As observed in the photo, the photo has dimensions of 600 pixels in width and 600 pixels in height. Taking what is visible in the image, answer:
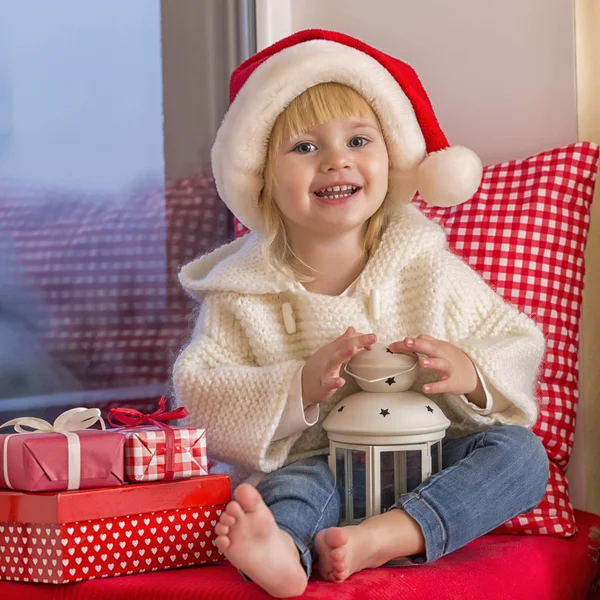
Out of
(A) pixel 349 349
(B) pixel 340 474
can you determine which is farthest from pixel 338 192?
(B) pixel 340 474

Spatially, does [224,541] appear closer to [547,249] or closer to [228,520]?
[228,520]

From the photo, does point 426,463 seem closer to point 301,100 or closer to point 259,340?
point 259,340

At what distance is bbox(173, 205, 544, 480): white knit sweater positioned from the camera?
1.26 m

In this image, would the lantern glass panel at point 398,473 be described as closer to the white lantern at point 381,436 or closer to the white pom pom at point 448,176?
the white lantern at point 381,436

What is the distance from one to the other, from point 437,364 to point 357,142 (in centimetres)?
39

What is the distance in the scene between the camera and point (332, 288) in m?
1.40

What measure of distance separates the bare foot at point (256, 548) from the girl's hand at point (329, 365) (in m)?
0.26

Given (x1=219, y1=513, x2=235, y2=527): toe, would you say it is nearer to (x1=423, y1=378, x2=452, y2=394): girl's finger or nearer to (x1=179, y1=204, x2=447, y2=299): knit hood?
(x1=423, y1=378, x2=452, y2=394): girl's finger

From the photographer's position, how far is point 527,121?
1653mm

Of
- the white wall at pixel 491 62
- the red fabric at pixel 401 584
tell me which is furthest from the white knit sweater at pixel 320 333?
the white wall at pixel 491 62

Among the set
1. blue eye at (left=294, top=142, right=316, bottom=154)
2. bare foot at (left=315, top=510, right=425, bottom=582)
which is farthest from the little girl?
bare foot at (left=315, top=510, right=425, bottom=582)

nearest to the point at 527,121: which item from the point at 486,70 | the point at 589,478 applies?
the point at 486,70

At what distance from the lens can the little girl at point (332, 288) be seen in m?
1.21

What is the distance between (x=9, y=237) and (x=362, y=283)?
1.94 ft
